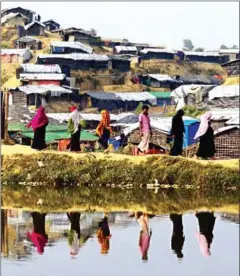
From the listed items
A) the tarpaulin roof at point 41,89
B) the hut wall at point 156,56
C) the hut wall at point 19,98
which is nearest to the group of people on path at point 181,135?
the hut wall at point 19,98

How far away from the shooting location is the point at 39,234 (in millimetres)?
7648

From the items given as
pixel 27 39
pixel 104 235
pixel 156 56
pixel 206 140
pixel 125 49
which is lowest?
pixel 104 235

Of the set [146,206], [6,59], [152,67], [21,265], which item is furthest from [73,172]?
[152,67]

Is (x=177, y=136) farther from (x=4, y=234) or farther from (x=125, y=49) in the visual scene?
(x=125, y=49)

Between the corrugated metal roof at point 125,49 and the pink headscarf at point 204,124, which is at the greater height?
the corrugated metal roof at point 125,49

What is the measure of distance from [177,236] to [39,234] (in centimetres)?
145

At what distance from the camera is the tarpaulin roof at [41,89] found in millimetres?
34344

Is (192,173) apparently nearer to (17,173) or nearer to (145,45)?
(17,173)

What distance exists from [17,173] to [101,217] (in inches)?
158

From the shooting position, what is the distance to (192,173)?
12.0 metres

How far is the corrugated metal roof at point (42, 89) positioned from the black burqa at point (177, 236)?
26020mm

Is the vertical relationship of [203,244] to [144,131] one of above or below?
below

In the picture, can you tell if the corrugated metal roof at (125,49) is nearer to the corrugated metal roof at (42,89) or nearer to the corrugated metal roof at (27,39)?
the corrugated metal roof at (27,39)

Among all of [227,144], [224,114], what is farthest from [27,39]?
[227,144]
